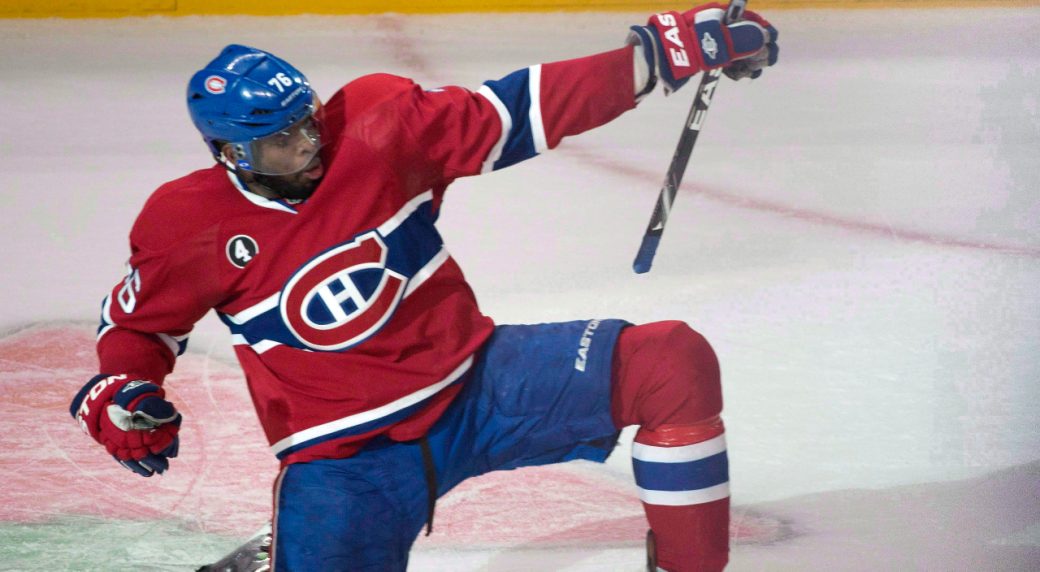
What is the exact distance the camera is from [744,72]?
8.02 ft

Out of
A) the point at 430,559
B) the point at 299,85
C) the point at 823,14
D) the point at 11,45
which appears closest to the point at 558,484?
the point at 430,559

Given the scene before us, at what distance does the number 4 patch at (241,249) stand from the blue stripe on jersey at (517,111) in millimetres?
442

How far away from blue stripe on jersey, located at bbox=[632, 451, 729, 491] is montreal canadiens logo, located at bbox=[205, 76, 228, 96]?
93 cm

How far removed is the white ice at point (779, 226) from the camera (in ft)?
9.62

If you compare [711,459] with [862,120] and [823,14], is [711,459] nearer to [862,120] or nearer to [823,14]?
[862,120]

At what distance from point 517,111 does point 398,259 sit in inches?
13.2

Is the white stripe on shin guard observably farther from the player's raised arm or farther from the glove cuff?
the glove cuff

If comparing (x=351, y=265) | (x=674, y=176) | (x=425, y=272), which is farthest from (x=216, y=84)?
(x=674, y=176)

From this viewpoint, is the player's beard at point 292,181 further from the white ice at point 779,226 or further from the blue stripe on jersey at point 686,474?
the white ice at point 779,226

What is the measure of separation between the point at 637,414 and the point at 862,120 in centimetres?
271

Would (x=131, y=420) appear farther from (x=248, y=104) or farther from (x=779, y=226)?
(x=779, y=226)

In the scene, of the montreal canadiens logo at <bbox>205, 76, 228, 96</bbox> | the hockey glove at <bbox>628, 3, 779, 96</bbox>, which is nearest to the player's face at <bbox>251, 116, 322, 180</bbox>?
the montreal canadiens logo at <bbox>205, 76, 228, 96</bbox>

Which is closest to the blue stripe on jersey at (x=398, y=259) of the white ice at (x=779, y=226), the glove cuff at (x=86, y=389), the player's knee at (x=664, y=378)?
the glove cuff at (x=86, y=389)

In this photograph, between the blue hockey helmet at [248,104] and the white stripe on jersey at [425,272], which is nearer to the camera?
the blue hockey helmet at [248,104]
